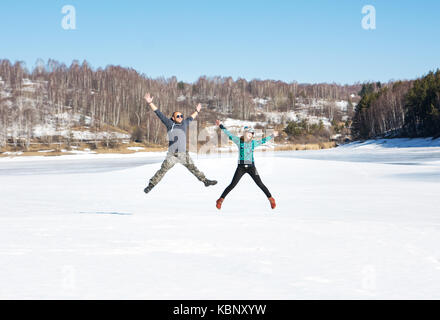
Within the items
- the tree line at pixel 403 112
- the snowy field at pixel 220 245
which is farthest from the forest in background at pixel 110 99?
the snowy field at pixel 220 245

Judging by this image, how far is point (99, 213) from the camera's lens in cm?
986

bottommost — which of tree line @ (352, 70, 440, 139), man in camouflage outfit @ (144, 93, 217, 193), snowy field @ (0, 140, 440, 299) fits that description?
snowy field @ (0, 140, 440, 299)

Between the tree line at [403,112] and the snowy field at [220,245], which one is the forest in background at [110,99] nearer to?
the tree line at [403,112]

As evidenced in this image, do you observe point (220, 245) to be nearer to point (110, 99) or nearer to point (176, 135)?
point (176, 135)

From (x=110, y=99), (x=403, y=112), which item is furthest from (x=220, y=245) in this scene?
(x=110, y=99)

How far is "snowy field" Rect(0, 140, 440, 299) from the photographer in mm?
4660

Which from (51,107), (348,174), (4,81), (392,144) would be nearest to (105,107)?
(51,107)

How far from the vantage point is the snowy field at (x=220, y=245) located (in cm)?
466

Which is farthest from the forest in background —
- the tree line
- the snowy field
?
the snowy field

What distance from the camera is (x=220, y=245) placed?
6.65 metres

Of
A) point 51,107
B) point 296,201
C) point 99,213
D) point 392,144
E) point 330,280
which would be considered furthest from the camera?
point 51,107

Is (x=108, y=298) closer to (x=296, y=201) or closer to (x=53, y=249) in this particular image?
(x=53, y=249)

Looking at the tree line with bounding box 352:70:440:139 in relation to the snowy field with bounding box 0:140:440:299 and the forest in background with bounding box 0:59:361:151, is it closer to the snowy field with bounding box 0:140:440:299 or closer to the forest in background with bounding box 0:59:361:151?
the forest in background with bounding box 0:59:361:151
